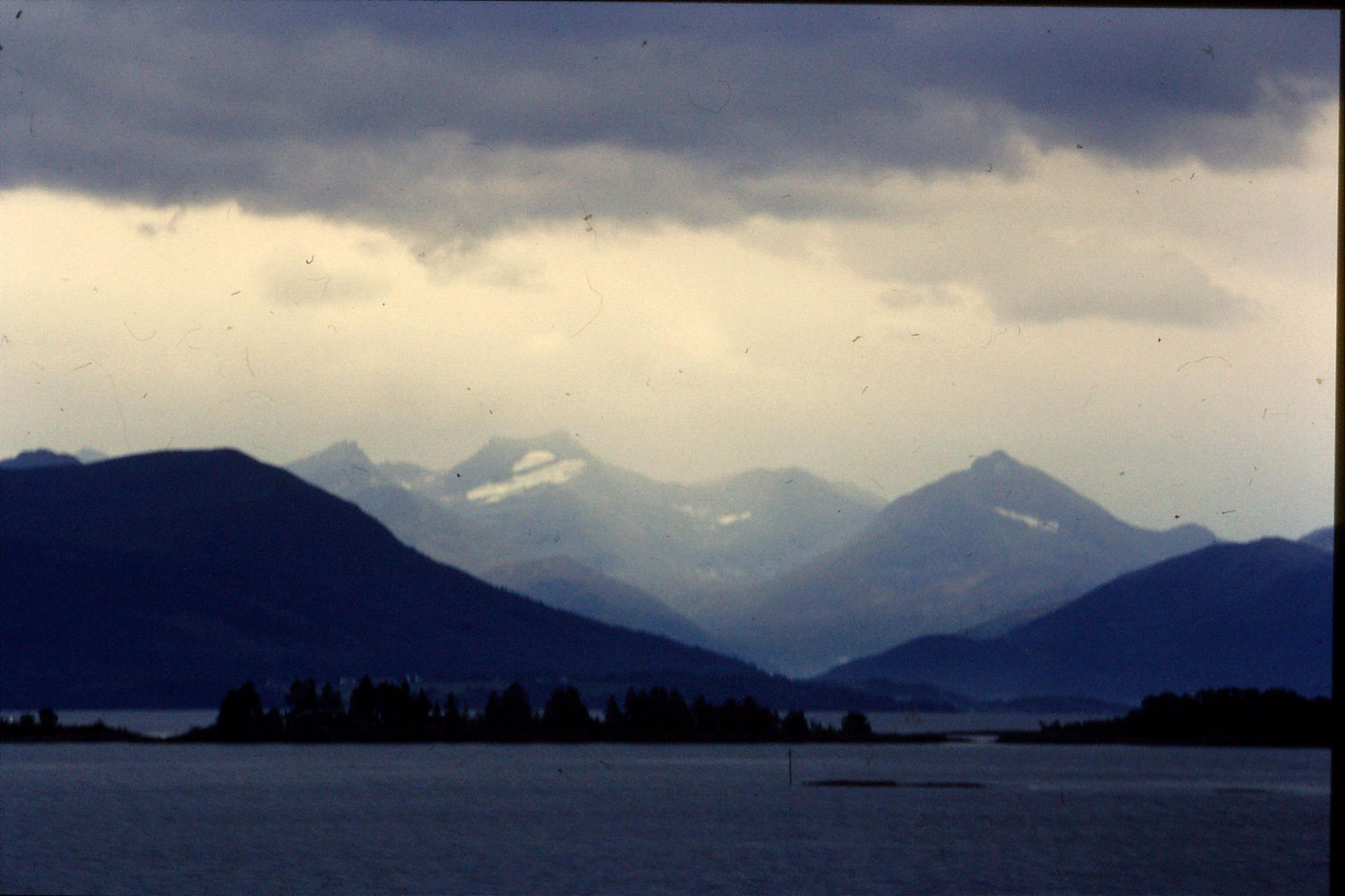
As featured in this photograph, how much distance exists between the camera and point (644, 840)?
11106 centimetres

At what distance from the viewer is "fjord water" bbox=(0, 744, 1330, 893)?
8438 centimetres

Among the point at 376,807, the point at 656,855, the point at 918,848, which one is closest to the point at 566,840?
the point at 656,855

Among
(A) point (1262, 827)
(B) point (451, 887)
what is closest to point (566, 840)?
(B) point (451, 887)

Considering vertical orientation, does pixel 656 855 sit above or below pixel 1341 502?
below

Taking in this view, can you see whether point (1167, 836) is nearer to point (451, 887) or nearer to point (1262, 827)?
point (1262, 827)

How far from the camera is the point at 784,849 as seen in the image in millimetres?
104000

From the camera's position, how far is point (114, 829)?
4606 inches

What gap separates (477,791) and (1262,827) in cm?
7892

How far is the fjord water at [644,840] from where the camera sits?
84375mm

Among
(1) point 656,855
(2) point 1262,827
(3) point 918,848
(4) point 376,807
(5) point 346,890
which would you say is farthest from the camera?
(4) point 376,807

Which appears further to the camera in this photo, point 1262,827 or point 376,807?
point 376,807

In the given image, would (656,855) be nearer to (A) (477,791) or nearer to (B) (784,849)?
(B) (784,849)

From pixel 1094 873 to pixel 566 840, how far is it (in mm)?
34805

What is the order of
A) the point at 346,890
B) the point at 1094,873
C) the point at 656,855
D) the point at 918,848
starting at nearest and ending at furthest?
the point at 346,890 → the point at 1094,873 → the point at 656,855 → the point at 918,848
